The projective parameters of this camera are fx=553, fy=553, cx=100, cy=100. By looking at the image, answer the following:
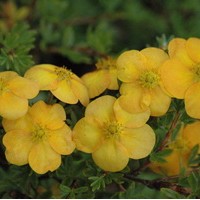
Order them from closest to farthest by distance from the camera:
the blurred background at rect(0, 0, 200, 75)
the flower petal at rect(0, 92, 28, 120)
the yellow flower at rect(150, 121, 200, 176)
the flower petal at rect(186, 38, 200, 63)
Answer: the flower petal at rect(0, 92, 28, 120), the flower petal at rect(186, 38, 200, 63), the yellow flower at rect(150, 121, 200, 176), the blurred background at rect(0, 0, 200, 75)

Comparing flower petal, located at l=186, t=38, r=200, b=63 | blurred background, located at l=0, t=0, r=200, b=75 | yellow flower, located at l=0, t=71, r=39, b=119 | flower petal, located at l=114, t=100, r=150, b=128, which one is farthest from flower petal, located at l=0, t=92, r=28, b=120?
blurred background, located at l=0, t=0, r=200, b=75

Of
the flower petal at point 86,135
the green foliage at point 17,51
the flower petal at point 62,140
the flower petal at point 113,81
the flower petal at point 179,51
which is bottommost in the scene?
the flower petal at point 62,140

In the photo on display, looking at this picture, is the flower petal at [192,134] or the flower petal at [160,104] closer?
the flower petal at [160,104]

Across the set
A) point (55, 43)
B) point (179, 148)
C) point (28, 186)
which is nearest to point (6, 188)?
point (28, 186)

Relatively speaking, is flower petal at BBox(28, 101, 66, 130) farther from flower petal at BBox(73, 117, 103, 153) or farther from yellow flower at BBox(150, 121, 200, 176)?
yellow flower at BBox(150, 121, 200, 176)

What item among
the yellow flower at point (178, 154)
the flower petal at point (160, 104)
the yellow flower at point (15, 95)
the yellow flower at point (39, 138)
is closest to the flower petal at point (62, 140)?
the yellow flower at point (39, 138)

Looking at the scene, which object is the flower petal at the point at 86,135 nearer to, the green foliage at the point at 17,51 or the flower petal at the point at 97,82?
the flower petal at the point at 97,82

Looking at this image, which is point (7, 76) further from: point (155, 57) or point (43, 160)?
point (155, 57)
